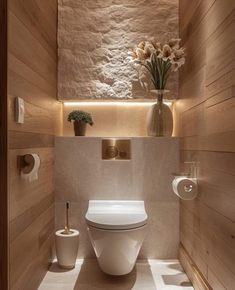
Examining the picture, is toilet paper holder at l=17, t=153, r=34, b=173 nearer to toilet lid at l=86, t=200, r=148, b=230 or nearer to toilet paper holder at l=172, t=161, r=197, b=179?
toilet lid at l=86, t=200, r=148, b=230

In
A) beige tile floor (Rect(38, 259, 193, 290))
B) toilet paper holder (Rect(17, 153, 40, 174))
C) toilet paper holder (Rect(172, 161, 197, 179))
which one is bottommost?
beige tile floor (Rect(38, 259, 193, 290))

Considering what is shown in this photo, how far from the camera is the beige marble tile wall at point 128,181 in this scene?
93.9 inches

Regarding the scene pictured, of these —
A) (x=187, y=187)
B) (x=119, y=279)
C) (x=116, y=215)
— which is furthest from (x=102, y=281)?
(x=187, y=187)

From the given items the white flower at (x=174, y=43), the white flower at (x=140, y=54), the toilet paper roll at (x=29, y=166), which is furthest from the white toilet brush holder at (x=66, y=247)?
the white flower at (x=174, y=43)

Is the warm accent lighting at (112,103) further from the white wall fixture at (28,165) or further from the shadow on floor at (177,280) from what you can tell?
the shadow on floor at (177,280)

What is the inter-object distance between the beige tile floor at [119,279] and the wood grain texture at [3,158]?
72cm

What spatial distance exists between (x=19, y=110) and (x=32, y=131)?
0.32m

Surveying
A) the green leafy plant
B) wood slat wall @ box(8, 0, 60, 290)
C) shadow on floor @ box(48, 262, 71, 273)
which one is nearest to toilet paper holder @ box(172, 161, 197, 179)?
the green leafy plant

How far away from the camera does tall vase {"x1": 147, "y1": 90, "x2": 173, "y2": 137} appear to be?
2367 mm

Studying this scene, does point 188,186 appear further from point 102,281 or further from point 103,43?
point 103,43

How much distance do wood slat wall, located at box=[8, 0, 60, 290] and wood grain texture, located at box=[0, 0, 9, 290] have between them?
0.11 ft

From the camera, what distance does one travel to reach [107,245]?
176cm

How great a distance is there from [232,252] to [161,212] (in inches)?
44.3

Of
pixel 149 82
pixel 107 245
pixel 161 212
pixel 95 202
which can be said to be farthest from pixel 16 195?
pixel 149 82
